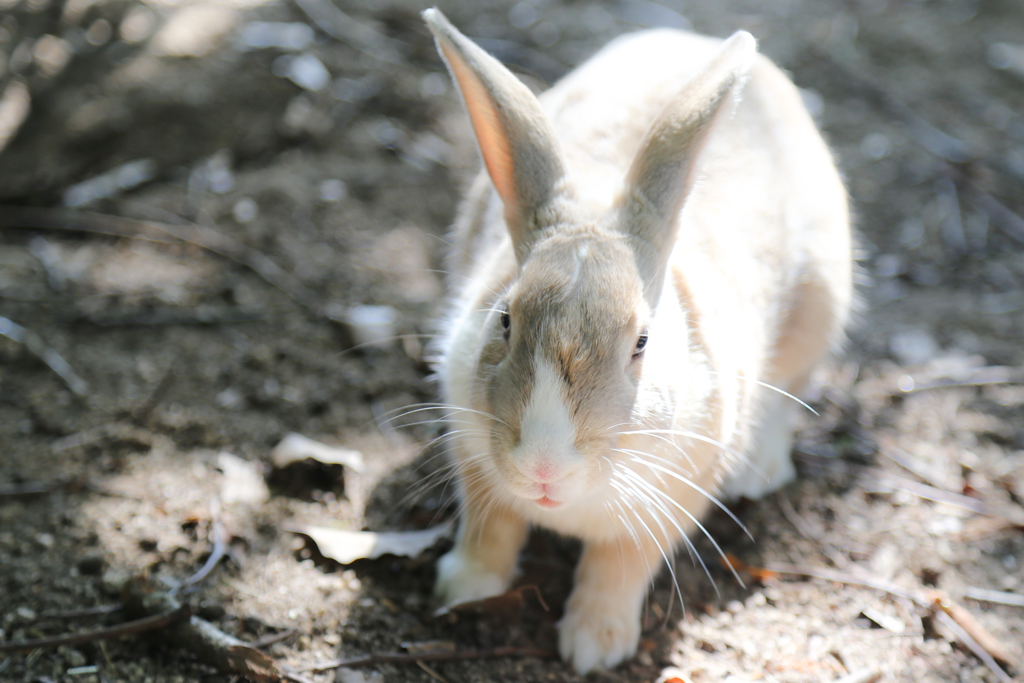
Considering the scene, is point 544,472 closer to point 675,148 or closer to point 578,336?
point 578,336

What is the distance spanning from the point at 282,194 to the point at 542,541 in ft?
7.88

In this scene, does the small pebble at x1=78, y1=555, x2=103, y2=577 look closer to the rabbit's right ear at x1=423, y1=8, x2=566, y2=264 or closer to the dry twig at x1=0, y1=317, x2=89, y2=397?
the dry twig at x1=0, y1=317, x2=89, y2=397

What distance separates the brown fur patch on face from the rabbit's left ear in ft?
0.61

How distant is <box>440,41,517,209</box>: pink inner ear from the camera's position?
2.32 metres

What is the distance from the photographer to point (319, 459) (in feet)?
9.80

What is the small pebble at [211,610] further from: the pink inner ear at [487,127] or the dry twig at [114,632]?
the pink inner ear at [487,127]

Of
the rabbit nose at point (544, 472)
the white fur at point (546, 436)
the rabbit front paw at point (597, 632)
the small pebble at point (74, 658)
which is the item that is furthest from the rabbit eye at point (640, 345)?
the small pebble at point (74, 658)

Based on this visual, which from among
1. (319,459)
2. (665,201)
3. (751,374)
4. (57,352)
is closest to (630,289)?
(665,201)

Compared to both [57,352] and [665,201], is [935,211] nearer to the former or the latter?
[665,201]

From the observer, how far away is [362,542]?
9.07ft

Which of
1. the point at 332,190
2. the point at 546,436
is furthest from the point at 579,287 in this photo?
the point at 332,190

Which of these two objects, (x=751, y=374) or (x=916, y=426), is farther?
(x=916, y=426)

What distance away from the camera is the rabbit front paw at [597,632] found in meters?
2.54

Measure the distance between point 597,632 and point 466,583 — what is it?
0.46 m
